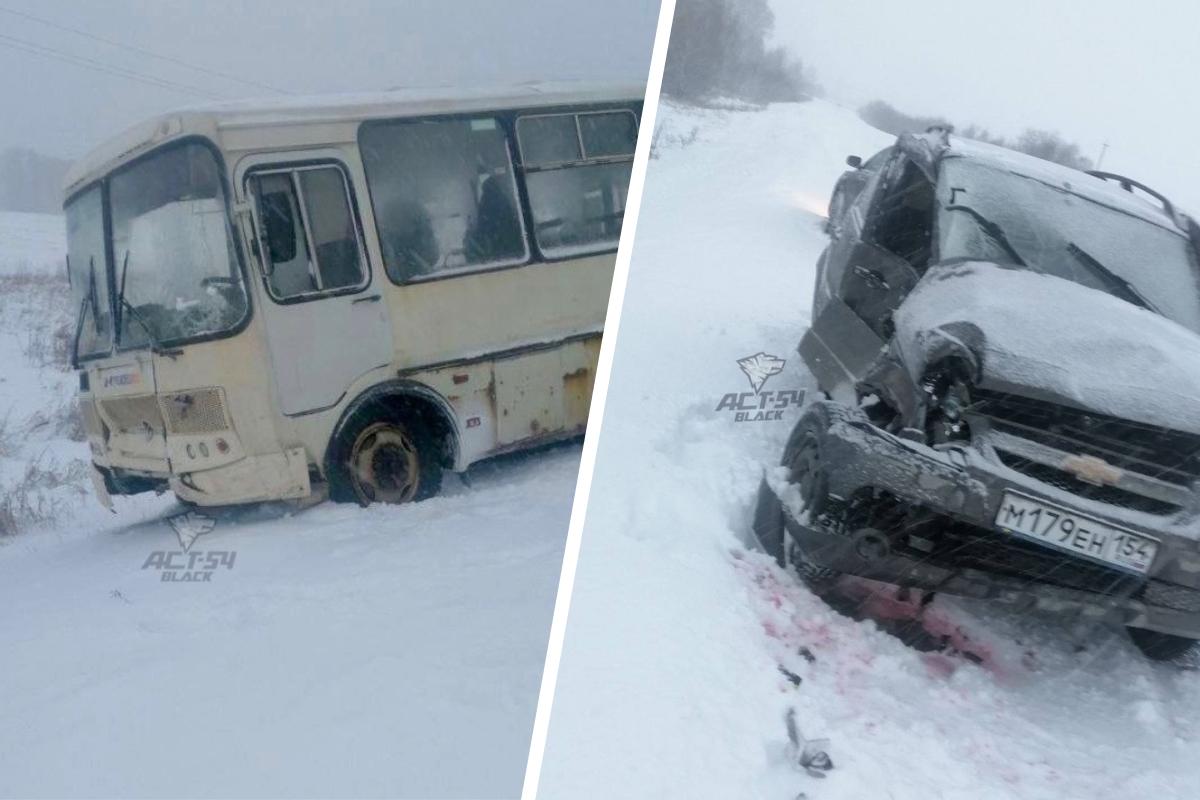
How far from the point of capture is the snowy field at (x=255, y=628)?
2.24 m

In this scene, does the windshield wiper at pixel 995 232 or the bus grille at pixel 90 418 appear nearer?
the windshield wiper at pixel 995 232

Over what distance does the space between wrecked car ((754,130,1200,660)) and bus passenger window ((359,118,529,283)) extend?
0.79 meters

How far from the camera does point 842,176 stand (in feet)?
6.70

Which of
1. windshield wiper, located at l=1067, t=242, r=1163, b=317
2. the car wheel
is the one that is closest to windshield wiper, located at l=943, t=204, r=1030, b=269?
windshield wiper, located at l=1067, t=242, r=1163, b=317

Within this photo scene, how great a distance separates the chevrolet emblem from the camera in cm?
174

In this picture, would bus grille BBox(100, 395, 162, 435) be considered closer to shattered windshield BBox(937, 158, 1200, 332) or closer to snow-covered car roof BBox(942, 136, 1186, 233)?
shattered windshield BBox(937, 158, 1200, 332)

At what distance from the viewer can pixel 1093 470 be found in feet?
5.72

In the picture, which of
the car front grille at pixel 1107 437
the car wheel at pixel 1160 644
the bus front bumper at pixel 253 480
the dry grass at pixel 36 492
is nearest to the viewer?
the car front grille at pixel 1107 437

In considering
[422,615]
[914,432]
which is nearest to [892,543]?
[914,432]

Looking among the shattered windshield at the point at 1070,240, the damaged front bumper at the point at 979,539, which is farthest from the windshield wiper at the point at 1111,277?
the damaged front bumper at the point at 979,539

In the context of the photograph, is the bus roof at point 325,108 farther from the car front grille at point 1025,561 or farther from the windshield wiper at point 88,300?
the car front grille at point 1025,561

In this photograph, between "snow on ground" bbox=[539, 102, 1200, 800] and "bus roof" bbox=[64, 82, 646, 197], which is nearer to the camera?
"snow on ground" bbox=[539, 102, 1200, 800]

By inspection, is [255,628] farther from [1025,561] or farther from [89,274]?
[1025,561]

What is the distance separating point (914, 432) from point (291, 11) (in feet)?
5.73
